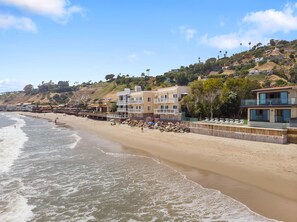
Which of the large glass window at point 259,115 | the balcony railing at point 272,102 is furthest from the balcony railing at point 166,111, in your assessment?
the large glass window at point 259,115

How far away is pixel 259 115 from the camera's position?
111 feet

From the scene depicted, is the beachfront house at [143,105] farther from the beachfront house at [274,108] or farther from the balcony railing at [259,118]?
the balcony railing at [259,118]

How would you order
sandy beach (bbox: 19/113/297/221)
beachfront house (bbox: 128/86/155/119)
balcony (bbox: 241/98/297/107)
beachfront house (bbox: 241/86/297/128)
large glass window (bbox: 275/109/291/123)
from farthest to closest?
beachfront house (bbox: 128/86/155/119) < large glass window (bbox: 275/109/291/123) < balcony (bbox: 241/98/297/107) < beachfront house (bbox: 241/86/297/128) < sandy beach (bbox: 19/113/297/221)

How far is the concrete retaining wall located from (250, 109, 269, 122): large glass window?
3.20 metres

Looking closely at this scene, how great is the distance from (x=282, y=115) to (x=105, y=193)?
2176cm

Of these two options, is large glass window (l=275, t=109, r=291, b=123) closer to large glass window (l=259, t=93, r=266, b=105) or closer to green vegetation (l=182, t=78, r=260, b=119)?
large glass window (l=259, t=93, r=266, b=105)

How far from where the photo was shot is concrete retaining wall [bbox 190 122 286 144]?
27.5m

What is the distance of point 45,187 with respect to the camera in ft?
63.2

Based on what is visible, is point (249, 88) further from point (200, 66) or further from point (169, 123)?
point (200, 66)

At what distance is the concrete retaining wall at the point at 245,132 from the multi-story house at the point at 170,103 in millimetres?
10322

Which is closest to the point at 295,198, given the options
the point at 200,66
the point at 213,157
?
the point at 213,157

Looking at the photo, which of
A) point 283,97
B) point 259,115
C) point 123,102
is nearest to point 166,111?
point 123,102

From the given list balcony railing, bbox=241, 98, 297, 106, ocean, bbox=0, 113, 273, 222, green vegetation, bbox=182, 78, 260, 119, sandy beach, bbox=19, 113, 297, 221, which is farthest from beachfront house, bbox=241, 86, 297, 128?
ocean, bbox=0, 113, 273, 222

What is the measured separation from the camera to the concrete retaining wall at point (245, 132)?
2753 centimetres
